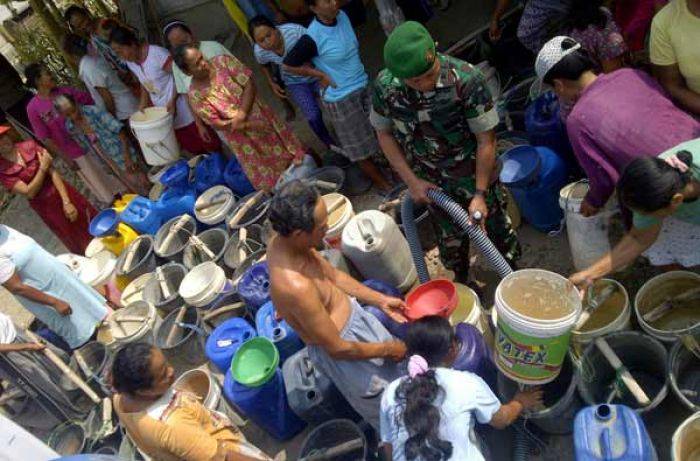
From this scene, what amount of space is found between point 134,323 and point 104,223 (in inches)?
66.1

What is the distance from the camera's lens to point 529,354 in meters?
3.00

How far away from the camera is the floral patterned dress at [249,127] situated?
570 cm

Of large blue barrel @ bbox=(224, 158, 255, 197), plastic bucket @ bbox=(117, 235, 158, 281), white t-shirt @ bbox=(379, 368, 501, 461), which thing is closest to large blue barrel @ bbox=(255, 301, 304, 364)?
white t-shirt @ bbox=(379, 368, 501, 461)

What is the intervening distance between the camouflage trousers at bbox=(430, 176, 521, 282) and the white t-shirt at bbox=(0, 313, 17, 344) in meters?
3.73

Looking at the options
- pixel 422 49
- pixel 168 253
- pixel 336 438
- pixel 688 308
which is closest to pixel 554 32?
pixel 422 49

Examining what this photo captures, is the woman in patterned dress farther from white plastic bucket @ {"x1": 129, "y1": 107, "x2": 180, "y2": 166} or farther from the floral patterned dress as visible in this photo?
white plastic bucket @ {"x1": 129, "y1": 107, "x2": 180, "y2": 166}

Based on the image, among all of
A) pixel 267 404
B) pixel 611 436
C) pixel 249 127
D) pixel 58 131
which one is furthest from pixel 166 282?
pixel 611 436

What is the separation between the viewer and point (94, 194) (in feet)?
26.0

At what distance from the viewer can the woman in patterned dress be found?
564 cm

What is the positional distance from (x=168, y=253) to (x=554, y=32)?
4.36 metres

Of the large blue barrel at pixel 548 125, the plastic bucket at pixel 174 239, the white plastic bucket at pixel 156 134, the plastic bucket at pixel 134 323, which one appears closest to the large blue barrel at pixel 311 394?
the plastic bucket at pixel 134 323

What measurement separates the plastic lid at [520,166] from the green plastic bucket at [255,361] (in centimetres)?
223

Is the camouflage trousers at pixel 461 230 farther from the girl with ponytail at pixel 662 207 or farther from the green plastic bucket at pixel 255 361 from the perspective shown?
the green plastic bucket at pixel 255 361

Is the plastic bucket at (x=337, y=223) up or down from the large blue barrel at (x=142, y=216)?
down
